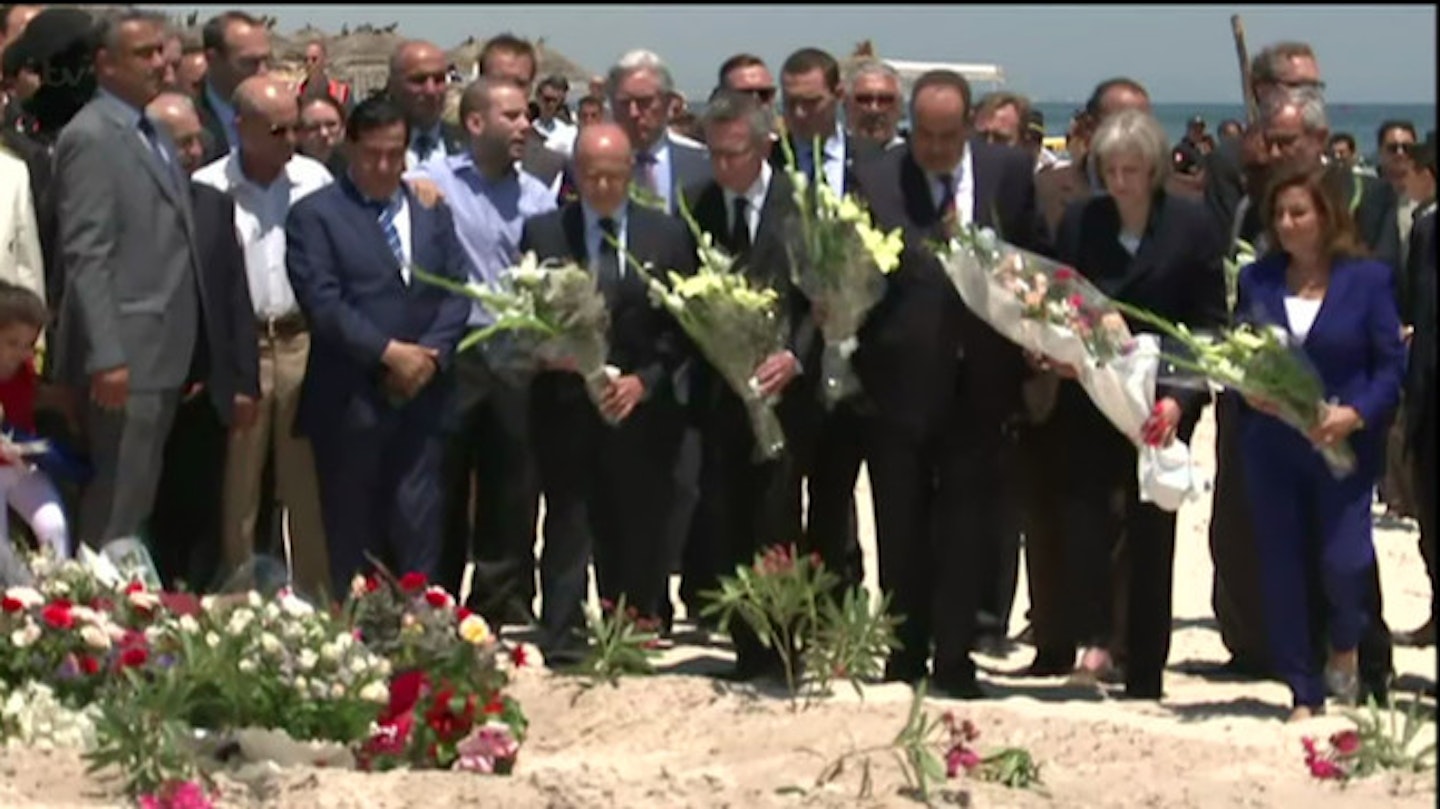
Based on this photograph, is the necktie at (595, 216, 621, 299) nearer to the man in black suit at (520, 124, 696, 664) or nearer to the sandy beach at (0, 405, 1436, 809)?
the man in black suit at (520, 124, 696, 664)

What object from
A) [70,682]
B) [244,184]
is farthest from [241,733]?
[244,184]

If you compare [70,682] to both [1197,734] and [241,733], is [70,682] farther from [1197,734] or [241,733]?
[1197,734]

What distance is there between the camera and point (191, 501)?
32.8 feet

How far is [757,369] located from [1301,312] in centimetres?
167

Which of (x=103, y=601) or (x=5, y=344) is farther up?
(x=5, y=344)

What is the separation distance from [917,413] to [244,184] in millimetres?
2478

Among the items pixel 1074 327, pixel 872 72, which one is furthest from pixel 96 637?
pixel 872 72

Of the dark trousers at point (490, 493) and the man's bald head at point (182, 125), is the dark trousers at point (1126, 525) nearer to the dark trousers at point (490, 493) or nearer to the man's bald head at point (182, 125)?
the dark trousers at point (490, 493)

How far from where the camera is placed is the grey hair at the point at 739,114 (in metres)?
9.27

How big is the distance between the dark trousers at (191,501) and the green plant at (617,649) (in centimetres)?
143

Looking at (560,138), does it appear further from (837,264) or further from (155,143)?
(837,264)

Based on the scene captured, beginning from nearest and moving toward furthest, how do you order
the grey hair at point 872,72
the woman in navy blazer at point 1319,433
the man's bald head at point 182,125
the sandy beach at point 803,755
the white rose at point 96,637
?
the sandy beach at point 803,755, the white rose at point 96,637, the woman in navy blazer at point 1319,433, the man's bald head at point 182,125, the grey hair at point 872,72

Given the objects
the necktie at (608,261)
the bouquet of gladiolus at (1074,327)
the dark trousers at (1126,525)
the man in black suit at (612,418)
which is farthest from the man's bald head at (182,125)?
the dark trousers at (1126,525)

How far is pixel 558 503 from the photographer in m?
9.69
